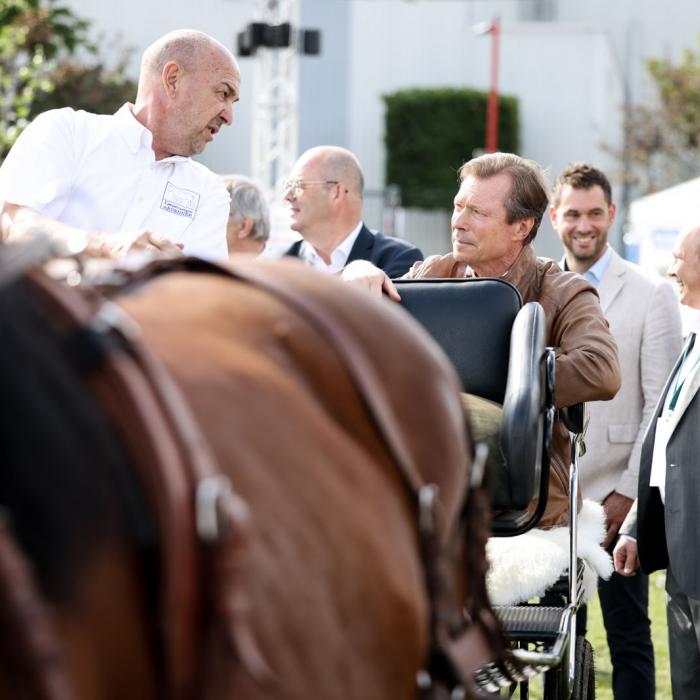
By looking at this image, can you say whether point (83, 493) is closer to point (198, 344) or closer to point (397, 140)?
point (198, 344)

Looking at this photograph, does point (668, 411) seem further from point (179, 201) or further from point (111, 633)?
point (111, 633)

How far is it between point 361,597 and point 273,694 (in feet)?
0.73

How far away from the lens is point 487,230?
441 centimetres

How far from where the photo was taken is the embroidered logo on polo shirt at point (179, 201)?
3.89m

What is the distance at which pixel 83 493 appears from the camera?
56.5 inches

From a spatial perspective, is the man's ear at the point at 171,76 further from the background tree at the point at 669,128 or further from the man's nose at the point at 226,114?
the background tree at the point at 669,128

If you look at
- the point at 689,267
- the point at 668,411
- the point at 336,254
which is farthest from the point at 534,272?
the point at 336,254

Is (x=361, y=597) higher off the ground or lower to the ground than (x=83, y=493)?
lower

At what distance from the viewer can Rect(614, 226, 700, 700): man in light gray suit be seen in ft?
12.8

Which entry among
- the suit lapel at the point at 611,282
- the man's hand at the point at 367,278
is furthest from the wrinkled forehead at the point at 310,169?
the man's hand at the point at 367,278

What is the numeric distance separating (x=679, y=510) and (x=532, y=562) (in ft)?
1.54

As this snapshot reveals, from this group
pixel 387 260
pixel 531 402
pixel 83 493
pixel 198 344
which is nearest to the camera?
pixel 83 493

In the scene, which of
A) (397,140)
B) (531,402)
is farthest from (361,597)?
(397,140)

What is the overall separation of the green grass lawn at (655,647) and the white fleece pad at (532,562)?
1.67 metres
